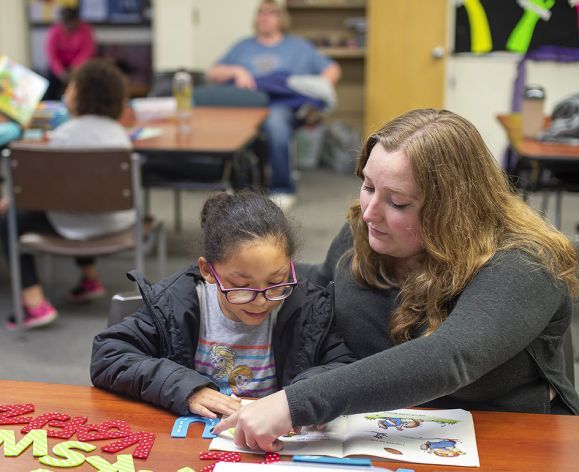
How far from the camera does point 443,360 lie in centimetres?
128

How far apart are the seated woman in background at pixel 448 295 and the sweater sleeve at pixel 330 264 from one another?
0.58 ft

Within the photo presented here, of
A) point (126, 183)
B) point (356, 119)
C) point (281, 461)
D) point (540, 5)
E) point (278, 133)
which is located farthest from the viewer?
point (356, 119)

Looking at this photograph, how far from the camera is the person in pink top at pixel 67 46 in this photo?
23.3 ft

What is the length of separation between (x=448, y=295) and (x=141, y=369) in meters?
0.54

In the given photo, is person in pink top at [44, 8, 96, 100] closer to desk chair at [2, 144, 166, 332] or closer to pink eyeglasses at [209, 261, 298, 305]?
desk chair at [2, 144, 166, 332]

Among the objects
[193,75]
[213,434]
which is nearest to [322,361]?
[213,434]

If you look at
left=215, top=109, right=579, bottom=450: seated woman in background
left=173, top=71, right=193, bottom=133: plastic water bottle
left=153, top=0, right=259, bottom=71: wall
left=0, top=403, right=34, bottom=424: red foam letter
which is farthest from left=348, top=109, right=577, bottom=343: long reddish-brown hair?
left=153, top=0, right=259, bottom=71: wall

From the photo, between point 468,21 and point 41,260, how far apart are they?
9.49ft

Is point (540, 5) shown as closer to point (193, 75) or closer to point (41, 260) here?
Answer: point (41, 260)

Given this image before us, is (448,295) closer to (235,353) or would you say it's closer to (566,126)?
(235,353)

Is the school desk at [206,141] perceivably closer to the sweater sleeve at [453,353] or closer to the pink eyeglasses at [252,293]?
the pink eyeglasses at [252,293]

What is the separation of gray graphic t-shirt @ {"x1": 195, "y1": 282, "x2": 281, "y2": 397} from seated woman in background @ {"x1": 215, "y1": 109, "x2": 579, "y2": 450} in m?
0.22

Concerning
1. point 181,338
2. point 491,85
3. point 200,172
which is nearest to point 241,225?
point 181,338

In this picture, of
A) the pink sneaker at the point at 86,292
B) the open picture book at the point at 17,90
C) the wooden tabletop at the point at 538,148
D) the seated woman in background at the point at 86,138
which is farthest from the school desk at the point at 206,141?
the wooden tabletop at the point at 538,148
